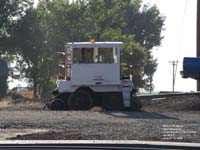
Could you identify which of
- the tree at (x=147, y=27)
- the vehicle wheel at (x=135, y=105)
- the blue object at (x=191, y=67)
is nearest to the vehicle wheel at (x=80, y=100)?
the vehicle wheel at (x=135, y=105)

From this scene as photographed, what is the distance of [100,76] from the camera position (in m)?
30.9

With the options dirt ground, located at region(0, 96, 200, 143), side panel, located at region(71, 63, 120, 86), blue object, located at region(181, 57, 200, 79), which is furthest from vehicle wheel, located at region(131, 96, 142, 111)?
dirt ground, located at region(0, 96, 200, 143)

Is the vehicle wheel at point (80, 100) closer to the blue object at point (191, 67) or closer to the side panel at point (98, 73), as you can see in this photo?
the side panel at point (98, 73)

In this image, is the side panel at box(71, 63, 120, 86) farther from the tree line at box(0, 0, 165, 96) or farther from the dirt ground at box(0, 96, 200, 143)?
the tree line at box(0, 0, 165, 96)

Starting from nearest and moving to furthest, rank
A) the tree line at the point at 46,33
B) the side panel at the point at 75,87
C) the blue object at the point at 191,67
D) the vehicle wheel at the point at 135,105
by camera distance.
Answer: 1. the vehicle wheel at the point at 135,105
2. the side panel at the point at 75,87
3. the blue object at the point at 191,67
4. the tree line at the point at 46,33

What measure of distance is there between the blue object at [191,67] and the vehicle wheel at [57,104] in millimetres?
6765

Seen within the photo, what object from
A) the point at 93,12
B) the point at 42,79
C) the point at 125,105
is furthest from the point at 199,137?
the point at 93,12

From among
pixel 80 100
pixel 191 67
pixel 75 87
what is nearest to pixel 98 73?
pixel 75 87

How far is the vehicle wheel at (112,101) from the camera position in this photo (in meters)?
31.1

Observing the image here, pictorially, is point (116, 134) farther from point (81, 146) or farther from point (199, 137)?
point (81, 146)

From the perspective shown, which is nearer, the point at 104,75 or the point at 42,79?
the point at 104,75

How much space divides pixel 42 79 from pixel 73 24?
575 centimetres

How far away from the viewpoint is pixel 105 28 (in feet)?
225

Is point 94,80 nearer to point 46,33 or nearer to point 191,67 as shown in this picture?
point 191,67
